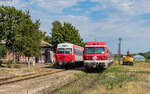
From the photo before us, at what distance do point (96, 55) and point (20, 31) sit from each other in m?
13.8

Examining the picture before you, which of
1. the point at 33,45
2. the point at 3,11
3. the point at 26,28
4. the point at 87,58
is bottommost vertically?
the point at 87,58

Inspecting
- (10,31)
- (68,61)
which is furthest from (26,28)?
(10,31)

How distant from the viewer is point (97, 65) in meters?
20.9

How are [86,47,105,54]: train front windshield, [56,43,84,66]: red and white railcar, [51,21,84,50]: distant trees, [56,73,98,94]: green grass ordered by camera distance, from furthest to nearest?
1. [51,21,84,50]: distant trees
2. [56,43,84,66]: red and white railcar
3. [86,47,105,54]: train front windshield
4. [56,73,98,94]: green grass

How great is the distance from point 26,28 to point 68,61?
7658mm

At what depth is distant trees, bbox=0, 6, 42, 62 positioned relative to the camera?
28.0 meters

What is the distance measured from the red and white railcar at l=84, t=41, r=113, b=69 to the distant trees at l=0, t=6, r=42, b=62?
9.69 metres

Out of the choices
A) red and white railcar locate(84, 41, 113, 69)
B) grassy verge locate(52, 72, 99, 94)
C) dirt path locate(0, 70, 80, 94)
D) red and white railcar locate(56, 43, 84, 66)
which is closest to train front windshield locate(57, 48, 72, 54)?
red and white railcar locate(56, 43, 84, 66)

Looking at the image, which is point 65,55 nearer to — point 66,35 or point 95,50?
point 95,50

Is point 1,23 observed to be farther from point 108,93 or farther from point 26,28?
point 108,93

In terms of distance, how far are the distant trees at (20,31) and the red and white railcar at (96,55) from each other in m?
9.69

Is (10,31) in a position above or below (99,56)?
above

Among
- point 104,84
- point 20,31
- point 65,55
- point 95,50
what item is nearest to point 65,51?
point 65,55

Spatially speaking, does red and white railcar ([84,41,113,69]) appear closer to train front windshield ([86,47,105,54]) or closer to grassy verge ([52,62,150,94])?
train front windshield ([86,47,105,54])
